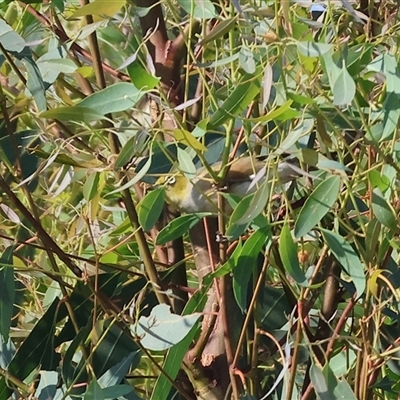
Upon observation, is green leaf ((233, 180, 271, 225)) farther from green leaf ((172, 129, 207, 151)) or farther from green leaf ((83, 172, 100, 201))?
green leaf ((83, 172, 100, 201))

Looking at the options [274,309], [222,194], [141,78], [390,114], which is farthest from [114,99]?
[274,309]

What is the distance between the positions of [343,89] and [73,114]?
0.82 feet

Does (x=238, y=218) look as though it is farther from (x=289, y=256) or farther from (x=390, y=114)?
(x=390, y=114)

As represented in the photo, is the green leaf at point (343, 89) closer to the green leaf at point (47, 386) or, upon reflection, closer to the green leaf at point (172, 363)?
the green leaf at point (172, 363)

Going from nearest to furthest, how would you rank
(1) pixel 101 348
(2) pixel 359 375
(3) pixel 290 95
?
(3) pixel 290 95, (2) pixel 359 375, (1) pixel 101 348

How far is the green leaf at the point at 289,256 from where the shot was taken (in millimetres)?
699

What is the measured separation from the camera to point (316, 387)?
699mm

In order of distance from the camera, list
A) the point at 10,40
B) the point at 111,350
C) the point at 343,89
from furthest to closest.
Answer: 1. the point at 111,350
2. the point at 10,40
3. the point at 343,89

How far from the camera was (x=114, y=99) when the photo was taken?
708mm

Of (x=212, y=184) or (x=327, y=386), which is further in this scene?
(x=212, y=184)

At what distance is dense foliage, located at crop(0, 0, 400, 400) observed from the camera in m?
0.69

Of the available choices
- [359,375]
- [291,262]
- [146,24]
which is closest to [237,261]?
[291,262]

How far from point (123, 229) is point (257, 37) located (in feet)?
1.12

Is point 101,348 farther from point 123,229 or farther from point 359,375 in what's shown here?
point 359,375
